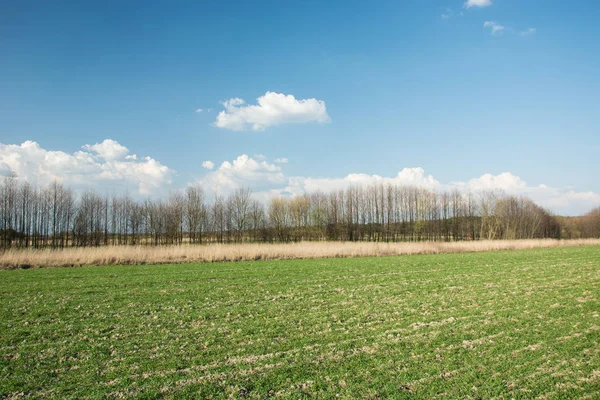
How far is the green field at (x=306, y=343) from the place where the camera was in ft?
15.8

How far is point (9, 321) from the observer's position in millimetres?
8438

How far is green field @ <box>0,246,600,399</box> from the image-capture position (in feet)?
15.8

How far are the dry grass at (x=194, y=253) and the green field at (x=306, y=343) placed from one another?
1185 cm

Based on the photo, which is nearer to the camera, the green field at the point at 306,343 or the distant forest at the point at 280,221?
the green field at the point at 306,343

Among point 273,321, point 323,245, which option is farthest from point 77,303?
point 323,245

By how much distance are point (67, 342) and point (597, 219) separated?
4694 inches

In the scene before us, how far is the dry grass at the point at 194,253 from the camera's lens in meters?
22.8

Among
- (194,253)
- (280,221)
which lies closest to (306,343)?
(194,253)

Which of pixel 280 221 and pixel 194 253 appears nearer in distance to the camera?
pixel 194 253

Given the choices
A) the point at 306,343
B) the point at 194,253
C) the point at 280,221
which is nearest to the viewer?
the point at 306,343

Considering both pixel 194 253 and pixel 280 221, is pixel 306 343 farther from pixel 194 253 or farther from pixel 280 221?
pixel 280 221

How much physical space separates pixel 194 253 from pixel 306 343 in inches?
848

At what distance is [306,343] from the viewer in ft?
21.4

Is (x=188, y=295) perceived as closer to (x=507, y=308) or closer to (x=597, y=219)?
(x=507, y=308)
